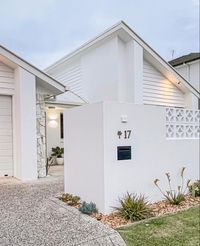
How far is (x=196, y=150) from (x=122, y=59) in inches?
244

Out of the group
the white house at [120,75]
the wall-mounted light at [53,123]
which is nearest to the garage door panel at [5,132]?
the white house at [120,75]

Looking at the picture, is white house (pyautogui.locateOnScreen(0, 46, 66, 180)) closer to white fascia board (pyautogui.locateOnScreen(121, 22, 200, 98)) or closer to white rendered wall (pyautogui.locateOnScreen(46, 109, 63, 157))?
white rendered wall (pyautogui.locateOnScreen(46, 109, 63, 157))

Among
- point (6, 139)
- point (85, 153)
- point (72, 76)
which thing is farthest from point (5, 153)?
point (72, 76)

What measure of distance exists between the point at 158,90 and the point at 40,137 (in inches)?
274

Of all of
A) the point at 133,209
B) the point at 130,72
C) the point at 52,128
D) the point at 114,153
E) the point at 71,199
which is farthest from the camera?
the point at 52,128

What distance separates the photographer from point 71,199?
6418mm

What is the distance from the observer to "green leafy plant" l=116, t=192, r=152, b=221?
5.38 metres

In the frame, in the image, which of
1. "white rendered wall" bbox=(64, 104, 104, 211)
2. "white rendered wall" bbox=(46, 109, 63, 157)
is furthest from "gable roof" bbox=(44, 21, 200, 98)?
"white rendered wall" bbox=(64, 104, 104, 211)

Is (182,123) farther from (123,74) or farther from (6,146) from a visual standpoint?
(6,146)

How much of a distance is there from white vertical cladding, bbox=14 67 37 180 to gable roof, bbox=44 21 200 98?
4.45m

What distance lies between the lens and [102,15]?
14.2 meters

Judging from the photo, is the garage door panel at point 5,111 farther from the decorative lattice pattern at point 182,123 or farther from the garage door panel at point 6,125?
the decorative lattice pattern at point 182,123

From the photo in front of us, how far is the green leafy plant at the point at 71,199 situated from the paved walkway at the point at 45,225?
0.54 feet

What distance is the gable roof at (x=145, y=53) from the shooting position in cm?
1173
